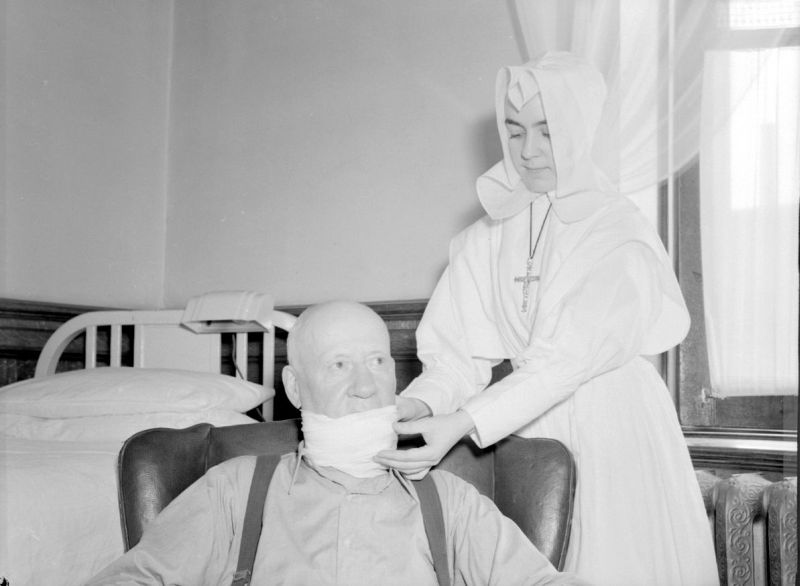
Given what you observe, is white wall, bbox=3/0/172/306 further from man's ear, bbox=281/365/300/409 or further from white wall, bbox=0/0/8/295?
man's ear, bbox=281/365/300/409

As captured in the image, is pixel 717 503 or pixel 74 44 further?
pixel 74 44

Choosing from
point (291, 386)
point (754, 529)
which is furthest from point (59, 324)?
point (754, 529)

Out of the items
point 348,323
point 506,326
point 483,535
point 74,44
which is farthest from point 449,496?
point 74,44

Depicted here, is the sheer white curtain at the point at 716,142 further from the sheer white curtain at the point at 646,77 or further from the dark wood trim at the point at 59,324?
the dark wood trim at the point at 59,324

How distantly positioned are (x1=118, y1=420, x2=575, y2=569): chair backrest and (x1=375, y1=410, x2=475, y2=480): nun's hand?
105 mm

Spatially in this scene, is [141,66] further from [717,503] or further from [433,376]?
[717,503]

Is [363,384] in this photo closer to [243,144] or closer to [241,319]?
[241,319]

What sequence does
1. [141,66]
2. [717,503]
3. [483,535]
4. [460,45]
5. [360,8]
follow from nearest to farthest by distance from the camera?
[483,535]
[717,503]
[460,45]
[360,8]
[141,66]

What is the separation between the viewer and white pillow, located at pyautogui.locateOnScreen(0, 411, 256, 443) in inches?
119

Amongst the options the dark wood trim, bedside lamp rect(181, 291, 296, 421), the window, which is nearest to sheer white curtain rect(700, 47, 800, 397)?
the window

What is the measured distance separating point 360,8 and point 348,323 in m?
2.54

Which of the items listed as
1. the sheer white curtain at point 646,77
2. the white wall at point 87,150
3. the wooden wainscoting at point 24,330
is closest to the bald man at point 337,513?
the sheer white curtain at point 646,77

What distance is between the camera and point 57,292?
157 inches

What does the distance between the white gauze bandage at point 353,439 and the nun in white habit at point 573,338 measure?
0.16 ft
